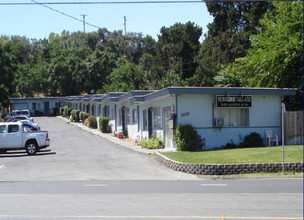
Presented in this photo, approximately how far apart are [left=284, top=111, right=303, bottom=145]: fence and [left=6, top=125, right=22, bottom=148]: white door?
51.8 feet

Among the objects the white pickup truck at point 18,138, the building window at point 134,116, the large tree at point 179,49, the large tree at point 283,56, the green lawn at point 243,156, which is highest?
the large tree at point 179,49

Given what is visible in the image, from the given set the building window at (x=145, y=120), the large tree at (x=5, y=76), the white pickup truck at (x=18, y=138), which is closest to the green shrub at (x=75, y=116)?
the large tree at (x=5, y=76)

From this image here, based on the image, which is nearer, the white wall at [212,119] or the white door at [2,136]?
the white wall at [212,119]

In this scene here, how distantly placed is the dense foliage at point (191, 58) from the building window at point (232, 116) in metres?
5.92

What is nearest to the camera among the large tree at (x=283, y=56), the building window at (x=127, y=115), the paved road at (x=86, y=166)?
the paved road at (x=86, y=166)

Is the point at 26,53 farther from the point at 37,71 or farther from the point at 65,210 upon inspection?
the point at 65,210

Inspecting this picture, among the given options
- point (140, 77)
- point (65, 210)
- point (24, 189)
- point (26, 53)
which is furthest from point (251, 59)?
point (26, 53)

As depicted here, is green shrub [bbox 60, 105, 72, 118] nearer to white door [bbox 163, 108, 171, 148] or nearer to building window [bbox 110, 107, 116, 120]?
building window [bbox 110, 107, 116, 120]

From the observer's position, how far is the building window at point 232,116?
74.5 ft

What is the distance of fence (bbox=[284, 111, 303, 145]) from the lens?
22359 mm

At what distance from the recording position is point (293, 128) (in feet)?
73.8

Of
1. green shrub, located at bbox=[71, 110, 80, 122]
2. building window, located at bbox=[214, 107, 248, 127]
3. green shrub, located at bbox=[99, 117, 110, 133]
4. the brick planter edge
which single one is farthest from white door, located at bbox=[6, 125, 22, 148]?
green shrub, located at bbox=[71, 110, 80, 122]

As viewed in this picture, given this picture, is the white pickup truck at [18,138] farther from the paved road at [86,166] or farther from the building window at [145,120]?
the building window at [145,120]

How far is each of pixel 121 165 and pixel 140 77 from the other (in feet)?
148
